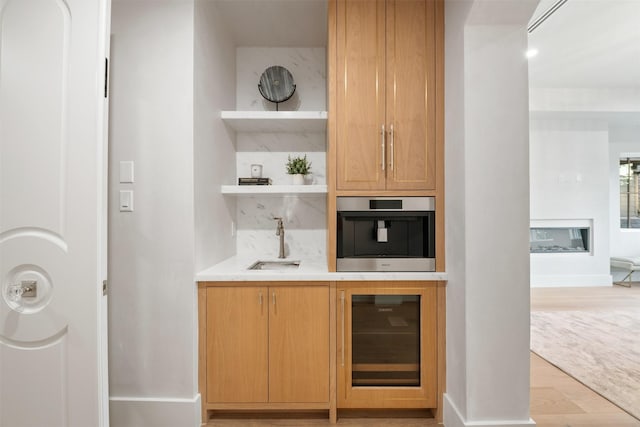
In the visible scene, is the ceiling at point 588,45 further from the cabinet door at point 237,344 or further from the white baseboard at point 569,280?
the cabinet door at point 237,344

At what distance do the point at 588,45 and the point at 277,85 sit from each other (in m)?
3.27

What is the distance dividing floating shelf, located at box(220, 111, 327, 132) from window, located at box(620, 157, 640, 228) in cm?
607

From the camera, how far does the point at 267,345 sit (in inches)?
77.9

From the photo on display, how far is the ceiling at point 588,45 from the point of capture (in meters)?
2.88

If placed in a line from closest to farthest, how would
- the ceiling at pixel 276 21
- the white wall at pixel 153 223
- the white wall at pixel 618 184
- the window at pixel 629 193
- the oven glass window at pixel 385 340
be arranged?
the white wall at pixel 153 223, the oven glass window at pixel 385 340, the ceiling at pixel 276 21, the white wall at pixel 618 184, the window at pixel 629 193

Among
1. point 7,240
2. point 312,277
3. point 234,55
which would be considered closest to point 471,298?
point 312,277

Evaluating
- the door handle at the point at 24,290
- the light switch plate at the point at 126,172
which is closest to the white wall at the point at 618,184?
the light switch plate at the point at 126,172

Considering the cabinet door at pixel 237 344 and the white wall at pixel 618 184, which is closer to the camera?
the cabinet door at pixel 237 344

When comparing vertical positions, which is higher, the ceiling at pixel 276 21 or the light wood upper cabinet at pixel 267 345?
the ceiling at pixel 276 21

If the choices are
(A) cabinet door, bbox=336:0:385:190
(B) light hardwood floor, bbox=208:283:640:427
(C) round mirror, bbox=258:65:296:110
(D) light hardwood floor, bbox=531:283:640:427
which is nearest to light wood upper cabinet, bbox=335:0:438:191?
(A) cabinet door, bbox=336:0:385:190

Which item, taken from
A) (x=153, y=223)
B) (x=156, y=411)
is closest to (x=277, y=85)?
(x=153, y=223)

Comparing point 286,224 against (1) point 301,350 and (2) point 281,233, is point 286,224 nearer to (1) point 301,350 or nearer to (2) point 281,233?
(2) point 281,233

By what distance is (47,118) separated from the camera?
4.63 ft

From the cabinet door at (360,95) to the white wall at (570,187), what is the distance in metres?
4.23
